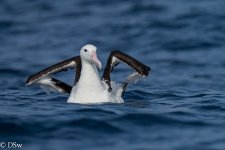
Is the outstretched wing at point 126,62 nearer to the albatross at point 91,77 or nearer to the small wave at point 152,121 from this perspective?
the albatross at point 91,77

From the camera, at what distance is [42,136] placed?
11102mm

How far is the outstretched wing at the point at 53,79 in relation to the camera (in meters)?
13.5

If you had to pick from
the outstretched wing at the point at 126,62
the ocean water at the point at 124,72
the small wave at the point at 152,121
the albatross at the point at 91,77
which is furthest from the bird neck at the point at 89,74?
the small wave at the point at 152,121

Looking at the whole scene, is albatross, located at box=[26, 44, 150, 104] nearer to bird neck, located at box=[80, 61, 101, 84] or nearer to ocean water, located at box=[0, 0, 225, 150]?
bird neck, located at box=[80, 61, 101, 84]

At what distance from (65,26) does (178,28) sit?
3959 millimetres

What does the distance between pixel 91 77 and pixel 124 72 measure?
746cm

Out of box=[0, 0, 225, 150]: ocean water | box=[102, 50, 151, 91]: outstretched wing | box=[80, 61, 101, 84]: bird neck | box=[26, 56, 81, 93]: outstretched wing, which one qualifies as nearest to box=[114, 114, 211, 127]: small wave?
box=[0, 0, 225, 150]: ocean water

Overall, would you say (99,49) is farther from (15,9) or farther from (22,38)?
(15,9)

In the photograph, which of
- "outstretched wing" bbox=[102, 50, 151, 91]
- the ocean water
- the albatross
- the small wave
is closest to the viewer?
the ocean water

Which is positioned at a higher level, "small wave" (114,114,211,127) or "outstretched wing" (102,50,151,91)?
"outstretched wing" (102,50,151,91)

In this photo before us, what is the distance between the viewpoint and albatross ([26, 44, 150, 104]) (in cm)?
1318

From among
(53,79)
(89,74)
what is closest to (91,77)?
(89,74)

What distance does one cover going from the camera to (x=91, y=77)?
44.0 ft

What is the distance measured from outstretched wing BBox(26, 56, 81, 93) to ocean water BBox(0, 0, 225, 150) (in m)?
0.26
